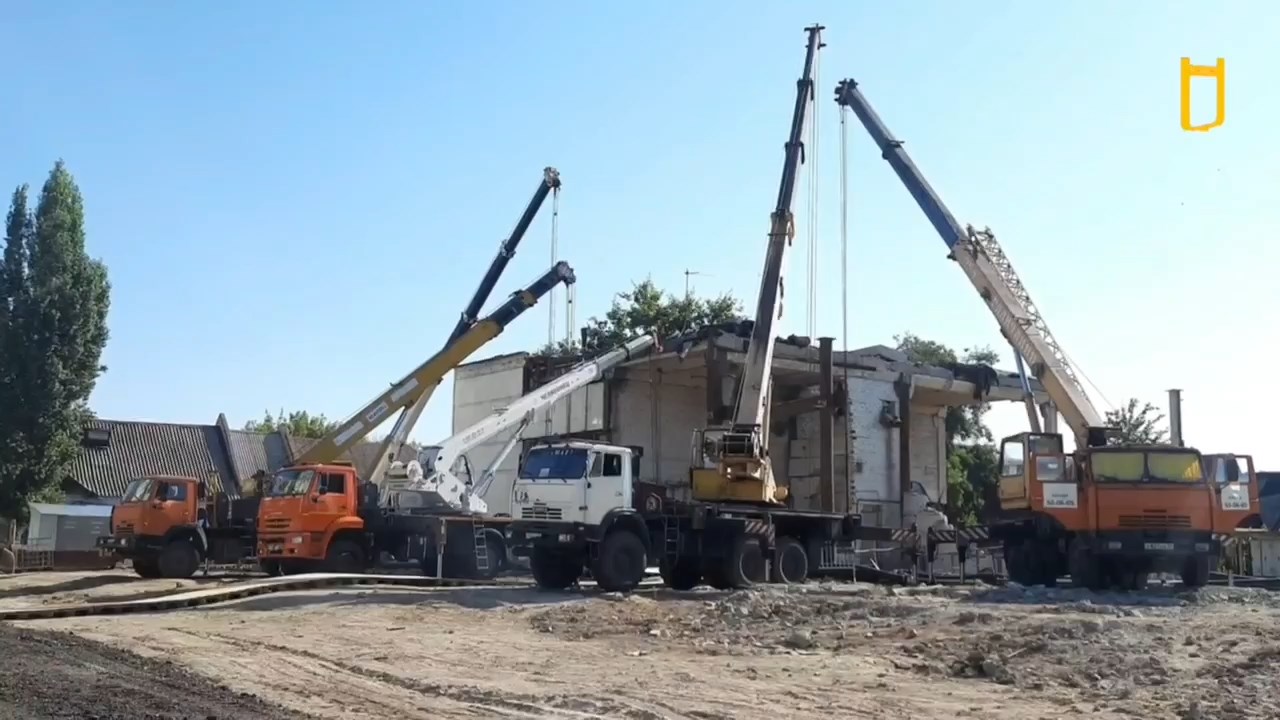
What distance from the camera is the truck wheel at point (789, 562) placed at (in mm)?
24631

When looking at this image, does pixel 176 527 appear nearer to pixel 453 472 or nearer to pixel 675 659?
pixel 453 472

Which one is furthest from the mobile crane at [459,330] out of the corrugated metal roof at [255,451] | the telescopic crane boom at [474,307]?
the corrugated metal roof at [255,451]

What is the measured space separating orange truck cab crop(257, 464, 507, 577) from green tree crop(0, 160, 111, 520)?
17510 millimetres

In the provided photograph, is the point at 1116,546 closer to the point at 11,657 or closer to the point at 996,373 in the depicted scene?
the point at 11,657

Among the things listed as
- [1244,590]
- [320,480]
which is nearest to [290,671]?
[320,480]

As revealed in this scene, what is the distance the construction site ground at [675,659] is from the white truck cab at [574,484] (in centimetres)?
267

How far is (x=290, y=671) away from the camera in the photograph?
41.0ft

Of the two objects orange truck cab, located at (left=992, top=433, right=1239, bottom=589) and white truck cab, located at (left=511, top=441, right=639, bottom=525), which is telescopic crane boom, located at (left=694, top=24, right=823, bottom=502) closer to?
white truck cab, located at (left=511, top=441, right=639, bottom=525)

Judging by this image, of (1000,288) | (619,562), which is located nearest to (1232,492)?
(1000,288)

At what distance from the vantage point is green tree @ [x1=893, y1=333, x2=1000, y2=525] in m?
56.6

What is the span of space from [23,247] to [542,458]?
91.3 ft

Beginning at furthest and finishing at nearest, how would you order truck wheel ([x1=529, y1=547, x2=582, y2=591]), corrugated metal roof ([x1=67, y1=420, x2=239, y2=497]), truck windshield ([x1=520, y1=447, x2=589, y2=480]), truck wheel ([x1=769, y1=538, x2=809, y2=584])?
corrugated metal roof ([x1=67, y1=420, x2=239, y2=497])
truck wheel ([x1=769, y1=538, x2=809, y2=584])
truck wheel ([x1=529, y1=547, x2=582, y2=591])
truck windshield ([x1=520, y1=447, x2=589, y2=480])

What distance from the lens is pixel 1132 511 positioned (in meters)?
21.3

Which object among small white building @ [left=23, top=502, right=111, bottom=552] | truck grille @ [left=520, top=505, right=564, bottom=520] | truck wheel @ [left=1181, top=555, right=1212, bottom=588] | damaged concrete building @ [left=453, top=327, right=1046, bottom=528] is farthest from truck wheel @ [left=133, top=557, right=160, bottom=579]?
truck wheel @ [left=1181, top=555, right=1212, bottom=588]
